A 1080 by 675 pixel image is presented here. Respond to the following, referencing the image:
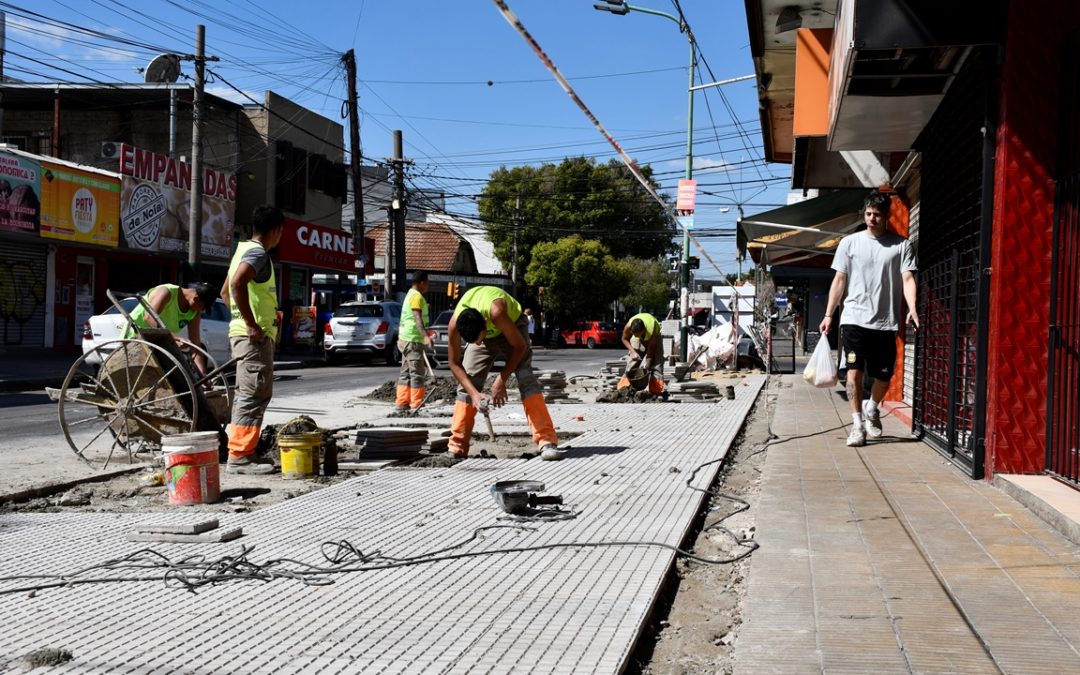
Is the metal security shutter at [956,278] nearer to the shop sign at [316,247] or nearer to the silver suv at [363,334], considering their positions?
the silver suv at [363,334]

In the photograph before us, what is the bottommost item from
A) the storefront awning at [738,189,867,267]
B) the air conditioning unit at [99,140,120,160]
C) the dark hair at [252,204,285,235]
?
the dark hair at [252,204,285,235]

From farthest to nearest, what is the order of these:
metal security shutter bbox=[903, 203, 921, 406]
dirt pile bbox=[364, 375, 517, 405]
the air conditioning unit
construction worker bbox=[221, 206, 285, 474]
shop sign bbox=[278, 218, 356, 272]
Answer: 1. shop sign bbox=[278, 218, 356, 272]
2. the air conditioning unit
3. dirt pile bbox=[364, 375, 517, 405]
4. metal security shutter bbox=[903, 203, 921, 406]
5. construction worker bbox=[221, 206, 285, 474]

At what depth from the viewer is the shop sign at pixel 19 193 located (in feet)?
74.7

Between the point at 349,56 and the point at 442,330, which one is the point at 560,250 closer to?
the point at 349,56

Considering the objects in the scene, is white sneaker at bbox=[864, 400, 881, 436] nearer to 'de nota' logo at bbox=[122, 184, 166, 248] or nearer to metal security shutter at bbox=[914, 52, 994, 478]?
metal security shutter at bbox=[914, 52, 994, 478]

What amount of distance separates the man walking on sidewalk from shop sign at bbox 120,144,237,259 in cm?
2332

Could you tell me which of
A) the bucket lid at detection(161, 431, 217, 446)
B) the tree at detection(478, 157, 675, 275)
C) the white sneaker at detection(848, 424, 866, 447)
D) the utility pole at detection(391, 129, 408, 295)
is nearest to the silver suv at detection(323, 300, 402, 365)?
the utility pole at detection(391, 129, 408, 295)

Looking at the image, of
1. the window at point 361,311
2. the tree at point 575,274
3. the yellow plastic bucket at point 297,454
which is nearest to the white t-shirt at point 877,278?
the yellow plastic bucket at point 297,454

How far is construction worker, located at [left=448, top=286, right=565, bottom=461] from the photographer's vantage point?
7875 millimetres

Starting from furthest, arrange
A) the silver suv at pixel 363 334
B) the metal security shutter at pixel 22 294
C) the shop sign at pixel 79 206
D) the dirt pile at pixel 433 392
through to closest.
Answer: the silver suv at pixel 363 334 < the metal security shutter at pixel 22 294 < the shop sign at pixel 79 206 < the dirt pile at pixel 433 392

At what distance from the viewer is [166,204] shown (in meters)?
28.8

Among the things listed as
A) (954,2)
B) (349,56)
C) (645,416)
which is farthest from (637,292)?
(954,2)

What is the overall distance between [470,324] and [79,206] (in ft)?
69.1

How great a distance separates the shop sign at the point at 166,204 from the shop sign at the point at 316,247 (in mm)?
2100
